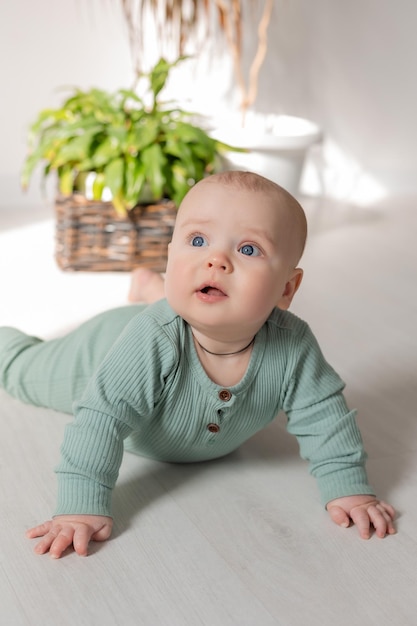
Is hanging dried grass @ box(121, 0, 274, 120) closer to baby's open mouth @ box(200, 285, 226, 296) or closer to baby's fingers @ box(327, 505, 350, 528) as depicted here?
baby's open mouth @ box(200, 285, 226, 296)

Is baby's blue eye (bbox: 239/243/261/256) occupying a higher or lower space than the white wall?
higher

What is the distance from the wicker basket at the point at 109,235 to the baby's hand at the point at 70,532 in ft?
4.24

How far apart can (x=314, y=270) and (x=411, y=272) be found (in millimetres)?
274

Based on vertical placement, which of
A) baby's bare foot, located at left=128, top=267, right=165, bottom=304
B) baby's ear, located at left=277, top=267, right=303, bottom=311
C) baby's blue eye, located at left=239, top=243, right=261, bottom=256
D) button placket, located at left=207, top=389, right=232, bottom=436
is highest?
baby's blue eye, located at left=239, top=243, right=261, bottom=256

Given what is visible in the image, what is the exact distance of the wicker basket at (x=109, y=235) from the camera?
2.41m

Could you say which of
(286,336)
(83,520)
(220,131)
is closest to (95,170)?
(220,131)

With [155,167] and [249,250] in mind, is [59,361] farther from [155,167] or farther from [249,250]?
[155,167]

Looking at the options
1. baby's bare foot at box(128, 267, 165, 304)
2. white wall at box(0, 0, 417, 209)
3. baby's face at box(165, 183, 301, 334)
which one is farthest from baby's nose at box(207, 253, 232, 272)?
white wall at box(0, 0, 417, 209)

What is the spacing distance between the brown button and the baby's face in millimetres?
117

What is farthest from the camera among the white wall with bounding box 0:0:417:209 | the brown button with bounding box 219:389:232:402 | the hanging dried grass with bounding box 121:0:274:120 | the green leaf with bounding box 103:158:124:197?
the white wall with bounding box 0:0:417:209

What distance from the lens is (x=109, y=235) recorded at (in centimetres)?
245

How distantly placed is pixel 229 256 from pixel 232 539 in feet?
1.27

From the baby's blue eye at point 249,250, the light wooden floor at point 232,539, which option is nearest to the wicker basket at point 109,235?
the light wooden floor at point 232,539

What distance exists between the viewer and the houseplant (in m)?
2.39
